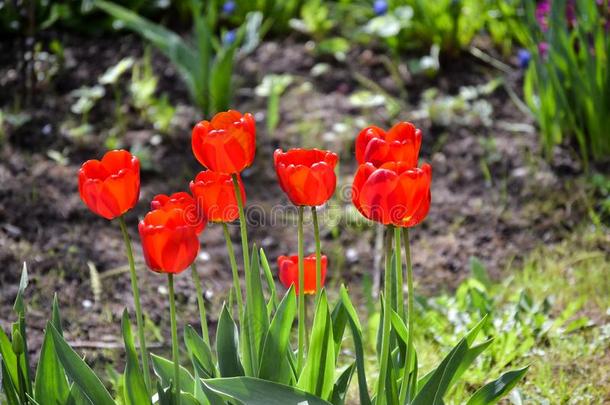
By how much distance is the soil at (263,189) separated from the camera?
8.52ft

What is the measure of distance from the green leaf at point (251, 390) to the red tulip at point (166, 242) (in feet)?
0.62

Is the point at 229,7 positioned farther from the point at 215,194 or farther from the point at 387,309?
the point at 387,309

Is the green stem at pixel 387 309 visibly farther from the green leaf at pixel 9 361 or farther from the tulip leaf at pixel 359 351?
the green leaf at pixel 9 361

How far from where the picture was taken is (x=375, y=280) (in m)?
2.78

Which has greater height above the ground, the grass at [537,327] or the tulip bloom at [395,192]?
the tulip bloom at [395,192]

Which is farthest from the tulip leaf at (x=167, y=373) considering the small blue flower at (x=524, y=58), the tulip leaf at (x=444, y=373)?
the small blue flower at (x=524, y=58)

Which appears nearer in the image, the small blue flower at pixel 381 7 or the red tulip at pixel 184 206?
the red tulip at pixel 184 206

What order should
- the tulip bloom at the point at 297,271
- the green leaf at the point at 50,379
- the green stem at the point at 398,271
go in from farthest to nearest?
the tulip bloom at the point at 297,271 < the green leaf at the point at 50,379 < the green stem at the point at 398,271

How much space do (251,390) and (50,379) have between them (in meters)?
0.40


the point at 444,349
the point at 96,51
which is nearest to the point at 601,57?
the point at 444,349

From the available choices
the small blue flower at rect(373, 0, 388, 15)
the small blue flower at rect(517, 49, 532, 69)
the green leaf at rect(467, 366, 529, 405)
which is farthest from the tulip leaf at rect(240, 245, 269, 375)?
the small blue flower at rect(373, 0, 388, 15)

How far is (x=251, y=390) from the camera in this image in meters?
1.38

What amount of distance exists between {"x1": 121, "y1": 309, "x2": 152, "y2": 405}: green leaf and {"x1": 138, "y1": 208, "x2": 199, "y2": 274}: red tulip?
124mm

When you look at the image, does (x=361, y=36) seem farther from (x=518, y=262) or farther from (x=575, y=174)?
(x=518, y=262)
